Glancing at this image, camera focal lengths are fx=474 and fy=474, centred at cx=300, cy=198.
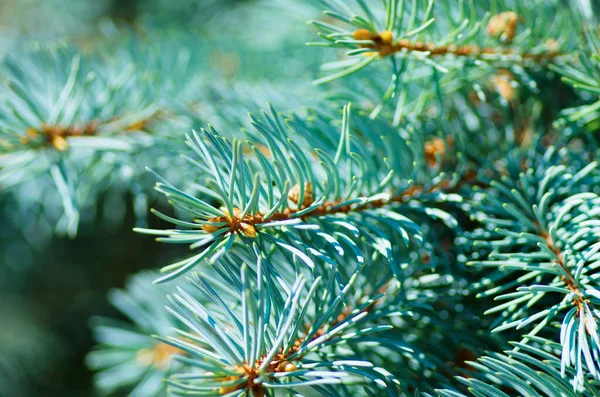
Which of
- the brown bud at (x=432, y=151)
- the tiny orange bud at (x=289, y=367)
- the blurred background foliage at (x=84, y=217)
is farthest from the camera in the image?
the blurred background foliage at (x=84, y=217)

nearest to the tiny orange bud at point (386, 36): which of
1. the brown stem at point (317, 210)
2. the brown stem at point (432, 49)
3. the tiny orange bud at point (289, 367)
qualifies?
the brown stem at point (432, 49)

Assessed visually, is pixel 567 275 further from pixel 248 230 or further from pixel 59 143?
pixel 59 143

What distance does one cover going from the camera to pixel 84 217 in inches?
24.5

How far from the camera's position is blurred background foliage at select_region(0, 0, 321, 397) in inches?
23.3

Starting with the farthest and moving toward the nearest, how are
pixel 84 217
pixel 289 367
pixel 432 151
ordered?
pixel 84 217 < pixel 432 151 < pixel 289 367

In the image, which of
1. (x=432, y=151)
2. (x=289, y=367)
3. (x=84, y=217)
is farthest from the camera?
(x=84, y=217)

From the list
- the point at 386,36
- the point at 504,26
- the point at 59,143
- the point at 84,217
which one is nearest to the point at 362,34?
the point at 386,36

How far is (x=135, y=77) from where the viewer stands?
1.61ft

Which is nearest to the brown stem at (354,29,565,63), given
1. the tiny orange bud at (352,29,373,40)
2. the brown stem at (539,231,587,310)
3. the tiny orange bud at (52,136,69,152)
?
the tiny orange bud at (352,29,373,40)

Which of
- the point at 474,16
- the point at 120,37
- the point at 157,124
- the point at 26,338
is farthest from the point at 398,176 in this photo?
the point at 26,338

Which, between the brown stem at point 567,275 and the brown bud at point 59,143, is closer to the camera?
the brown stem at point 567,275

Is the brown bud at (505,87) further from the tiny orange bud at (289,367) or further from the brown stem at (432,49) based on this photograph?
the tiny orange bud at (289,367)

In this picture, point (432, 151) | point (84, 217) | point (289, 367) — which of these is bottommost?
point (289, 367)

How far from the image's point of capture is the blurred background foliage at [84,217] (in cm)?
59
